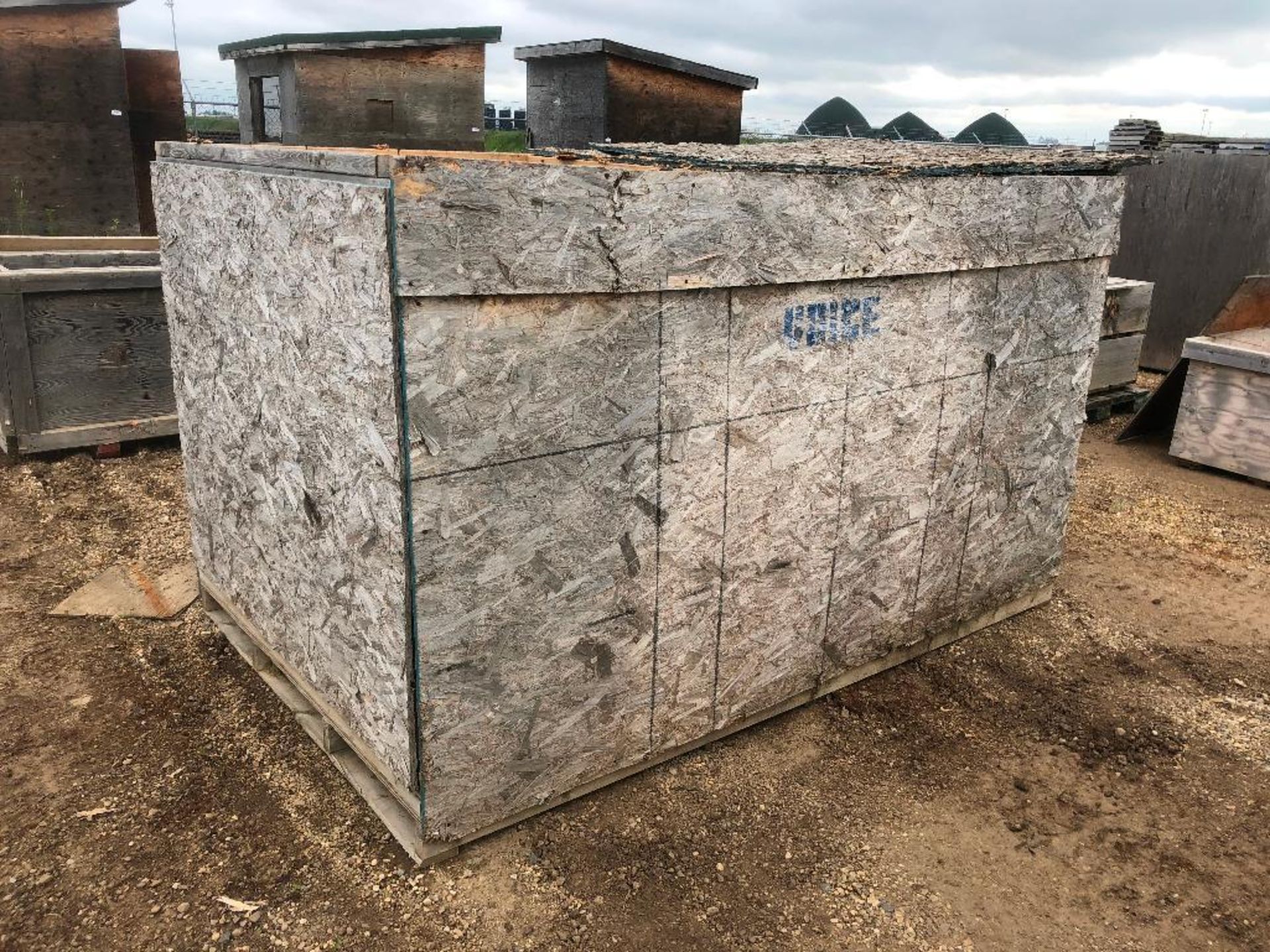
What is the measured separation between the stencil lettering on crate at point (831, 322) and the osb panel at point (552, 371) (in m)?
0.36

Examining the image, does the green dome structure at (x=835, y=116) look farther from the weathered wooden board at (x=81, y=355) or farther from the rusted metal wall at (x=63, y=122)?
the weathered wooden board at (x=81, y=355)

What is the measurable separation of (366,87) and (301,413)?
26.8 ft

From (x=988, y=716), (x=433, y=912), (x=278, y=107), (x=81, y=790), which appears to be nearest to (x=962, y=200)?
(x=988, y=716)

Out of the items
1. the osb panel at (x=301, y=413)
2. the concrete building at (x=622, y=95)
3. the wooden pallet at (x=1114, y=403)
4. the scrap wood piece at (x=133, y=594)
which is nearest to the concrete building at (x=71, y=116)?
the concrete building at (x=622, y=95)

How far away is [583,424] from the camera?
10.7 ft

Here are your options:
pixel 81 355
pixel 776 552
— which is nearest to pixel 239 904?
pixel 776 552

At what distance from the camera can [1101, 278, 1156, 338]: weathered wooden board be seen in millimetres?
9172

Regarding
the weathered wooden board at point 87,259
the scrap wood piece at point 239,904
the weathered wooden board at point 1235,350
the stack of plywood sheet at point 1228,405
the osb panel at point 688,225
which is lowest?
the scrap wood piece at point 239,904

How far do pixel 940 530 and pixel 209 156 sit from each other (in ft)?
12.1

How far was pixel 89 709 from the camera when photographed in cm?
429

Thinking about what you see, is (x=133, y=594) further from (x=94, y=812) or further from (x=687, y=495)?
(x=687, y=495)

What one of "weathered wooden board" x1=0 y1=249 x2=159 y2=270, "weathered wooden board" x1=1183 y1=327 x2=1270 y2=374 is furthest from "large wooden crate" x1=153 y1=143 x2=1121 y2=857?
"weathered wooden board" x1=0 y1=249 x2=159 y2=270

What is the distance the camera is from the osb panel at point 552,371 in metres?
2.89

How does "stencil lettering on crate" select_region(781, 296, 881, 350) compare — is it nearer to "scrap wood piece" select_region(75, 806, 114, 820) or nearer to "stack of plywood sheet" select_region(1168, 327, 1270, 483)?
"scrap wood piece" select_region(75, 806, 114, 820)
